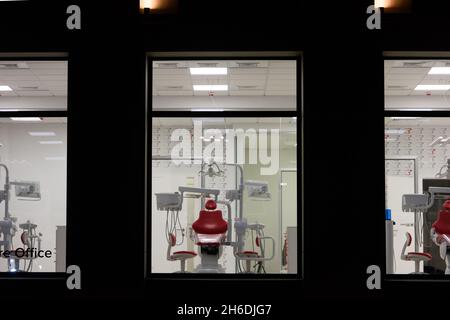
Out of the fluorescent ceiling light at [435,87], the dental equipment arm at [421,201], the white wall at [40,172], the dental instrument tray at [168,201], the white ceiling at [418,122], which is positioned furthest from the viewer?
the fluorescent ceiling light at [435,87]

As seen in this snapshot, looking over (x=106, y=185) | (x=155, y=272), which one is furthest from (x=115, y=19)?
(x=155, y=272)

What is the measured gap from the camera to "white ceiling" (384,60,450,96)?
544 cm

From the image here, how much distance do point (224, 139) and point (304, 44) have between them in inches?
48.4

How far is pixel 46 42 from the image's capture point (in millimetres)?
5188

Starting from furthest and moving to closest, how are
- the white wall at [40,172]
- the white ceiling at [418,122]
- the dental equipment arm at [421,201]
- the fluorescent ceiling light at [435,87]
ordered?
the fluorescent ceiling light at [435,87]
the dental equipment arm at [421,201]
the white ceiling at [418,122]
the white wall at [40,172]

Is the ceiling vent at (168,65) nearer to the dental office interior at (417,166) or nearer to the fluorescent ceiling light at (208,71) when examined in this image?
the fluorescent ceiling light at (208,71)

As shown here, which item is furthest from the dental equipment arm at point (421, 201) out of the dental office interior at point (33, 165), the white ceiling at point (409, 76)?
the dental office interior at point (33, 165)

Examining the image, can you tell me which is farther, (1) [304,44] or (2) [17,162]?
(2) [17,162]

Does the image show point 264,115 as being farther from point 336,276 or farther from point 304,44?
point 336,276

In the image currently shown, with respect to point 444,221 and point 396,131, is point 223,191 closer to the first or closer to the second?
point 396,131

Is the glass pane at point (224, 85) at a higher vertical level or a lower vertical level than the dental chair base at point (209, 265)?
higher

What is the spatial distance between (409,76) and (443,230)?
5.68ft

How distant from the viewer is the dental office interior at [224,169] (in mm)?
5352

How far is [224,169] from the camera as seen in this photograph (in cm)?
562
